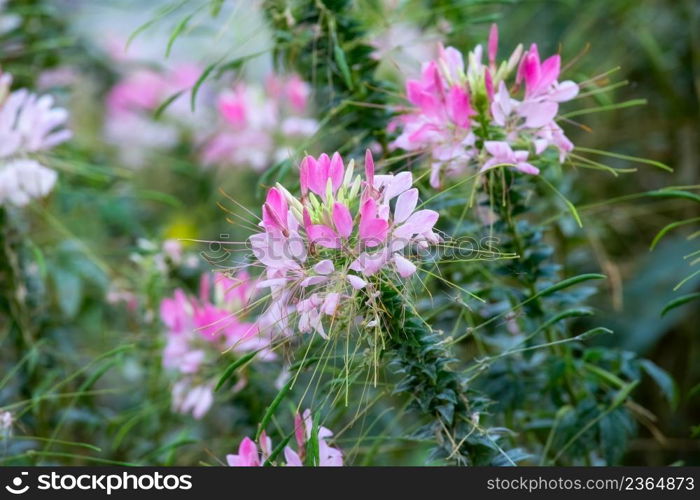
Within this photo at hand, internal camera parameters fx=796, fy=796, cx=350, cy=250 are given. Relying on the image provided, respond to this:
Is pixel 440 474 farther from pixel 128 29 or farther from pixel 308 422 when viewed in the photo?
pixel 128 29

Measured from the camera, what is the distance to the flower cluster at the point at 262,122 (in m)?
1.01

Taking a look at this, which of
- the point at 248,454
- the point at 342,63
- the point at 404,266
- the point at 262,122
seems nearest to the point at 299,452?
the point at 248,454

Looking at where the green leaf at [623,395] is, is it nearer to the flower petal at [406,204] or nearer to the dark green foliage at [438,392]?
the dark green foliage at [438,392]

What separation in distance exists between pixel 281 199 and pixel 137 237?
548 mm

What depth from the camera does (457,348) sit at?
0.78 m

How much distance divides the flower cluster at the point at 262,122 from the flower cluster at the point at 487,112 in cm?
46

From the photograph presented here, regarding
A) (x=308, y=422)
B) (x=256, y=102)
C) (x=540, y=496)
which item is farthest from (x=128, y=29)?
(x=540, y=496)

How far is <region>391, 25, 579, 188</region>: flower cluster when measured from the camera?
518 mm

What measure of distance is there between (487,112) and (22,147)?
393mm

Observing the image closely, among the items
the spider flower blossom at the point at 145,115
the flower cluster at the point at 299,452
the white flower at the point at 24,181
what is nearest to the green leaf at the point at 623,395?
the flower cluster at the point at 299,452

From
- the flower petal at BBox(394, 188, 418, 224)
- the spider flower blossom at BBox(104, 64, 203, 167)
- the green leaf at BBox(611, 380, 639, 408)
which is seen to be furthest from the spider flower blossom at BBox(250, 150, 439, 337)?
the spider flower blossom at BBox(104, 64, 203, 167)

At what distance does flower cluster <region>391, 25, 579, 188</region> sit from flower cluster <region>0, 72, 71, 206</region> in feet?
1.03

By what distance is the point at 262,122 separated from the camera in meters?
1.03

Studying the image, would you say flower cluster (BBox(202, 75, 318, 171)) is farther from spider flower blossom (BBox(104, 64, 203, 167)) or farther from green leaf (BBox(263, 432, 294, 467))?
green leaf (BBox(263, 432, 294, 467))
